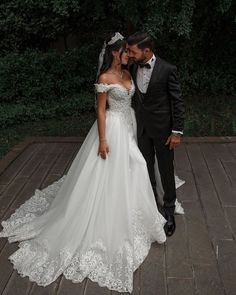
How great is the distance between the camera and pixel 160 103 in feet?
11.8

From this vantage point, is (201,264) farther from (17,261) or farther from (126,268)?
(17,261)

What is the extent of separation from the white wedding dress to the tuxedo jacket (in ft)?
0.40

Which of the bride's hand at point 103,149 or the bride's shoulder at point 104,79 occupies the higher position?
the bride's shoulder at point 104,79

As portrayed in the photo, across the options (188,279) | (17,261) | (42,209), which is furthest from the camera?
(42,209)

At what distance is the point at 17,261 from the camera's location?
3.57m

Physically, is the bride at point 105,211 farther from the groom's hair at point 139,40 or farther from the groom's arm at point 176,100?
the groom's arm at point 176,100

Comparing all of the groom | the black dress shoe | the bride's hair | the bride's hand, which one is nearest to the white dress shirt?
the groom

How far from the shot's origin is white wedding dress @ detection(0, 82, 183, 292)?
342cm

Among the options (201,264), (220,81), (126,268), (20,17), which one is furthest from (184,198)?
(20,17)

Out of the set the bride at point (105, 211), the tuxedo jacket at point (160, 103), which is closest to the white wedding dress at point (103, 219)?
the bride at point (105, 211)

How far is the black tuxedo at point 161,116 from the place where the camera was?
3475mm

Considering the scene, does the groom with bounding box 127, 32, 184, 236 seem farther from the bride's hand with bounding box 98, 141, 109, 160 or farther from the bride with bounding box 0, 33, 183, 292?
the bride's hand with bounding box 98, 141, 109, 160

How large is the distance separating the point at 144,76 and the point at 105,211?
1.25m

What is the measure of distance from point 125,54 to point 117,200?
1283 mm
